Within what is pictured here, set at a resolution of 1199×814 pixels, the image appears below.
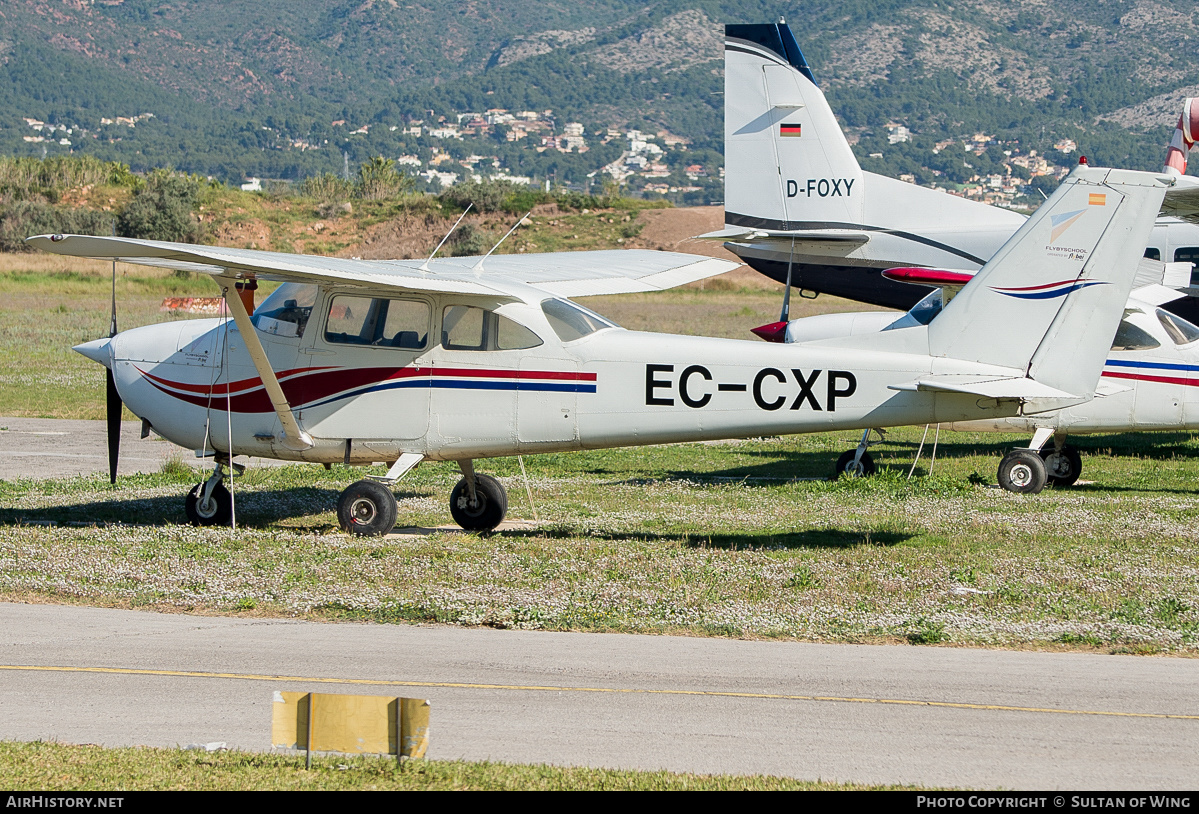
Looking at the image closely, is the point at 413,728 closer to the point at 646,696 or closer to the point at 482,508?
the point at 646,696

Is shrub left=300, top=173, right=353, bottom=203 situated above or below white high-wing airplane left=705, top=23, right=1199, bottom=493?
above

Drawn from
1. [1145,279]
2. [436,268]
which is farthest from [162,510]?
[1145,279]

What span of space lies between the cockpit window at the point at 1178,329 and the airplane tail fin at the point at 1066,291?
4.67m

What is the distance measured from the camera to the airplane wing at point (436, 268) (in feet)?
31.8

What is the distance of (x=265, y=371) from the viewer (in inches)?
444

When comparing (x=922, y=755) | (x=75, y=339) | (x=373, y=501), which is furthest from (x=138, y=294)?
(x=922, y=755)

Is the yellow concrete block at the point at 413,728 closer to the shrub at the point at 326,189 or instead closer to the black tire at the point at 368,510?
the black tire at the point at 368,510

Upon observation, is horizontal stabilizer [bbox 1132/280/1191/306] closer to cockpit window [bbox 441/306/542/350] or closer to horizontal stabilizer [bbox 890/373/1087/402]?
horizontal stabilizer [bbox 890/373/1087/402]

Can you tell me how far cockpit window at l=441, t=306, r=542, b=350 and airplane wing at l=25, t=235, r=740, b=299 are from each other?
0.28 meters

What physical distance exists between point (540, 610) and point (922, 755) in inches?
136

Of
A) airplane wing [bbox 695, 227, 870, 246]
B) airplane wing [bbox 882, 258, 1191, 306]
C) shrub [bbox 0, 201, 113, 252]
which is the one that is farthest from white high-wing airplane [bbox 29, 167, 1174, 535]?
shrub [bbox 0, 201, 113, 252]

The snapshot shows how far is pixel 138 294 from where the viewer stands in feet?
165

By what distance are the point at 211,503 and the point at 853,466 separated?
803 cm

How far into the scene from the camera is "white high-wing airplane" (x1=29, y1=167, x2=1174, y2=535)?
35.5 feet
